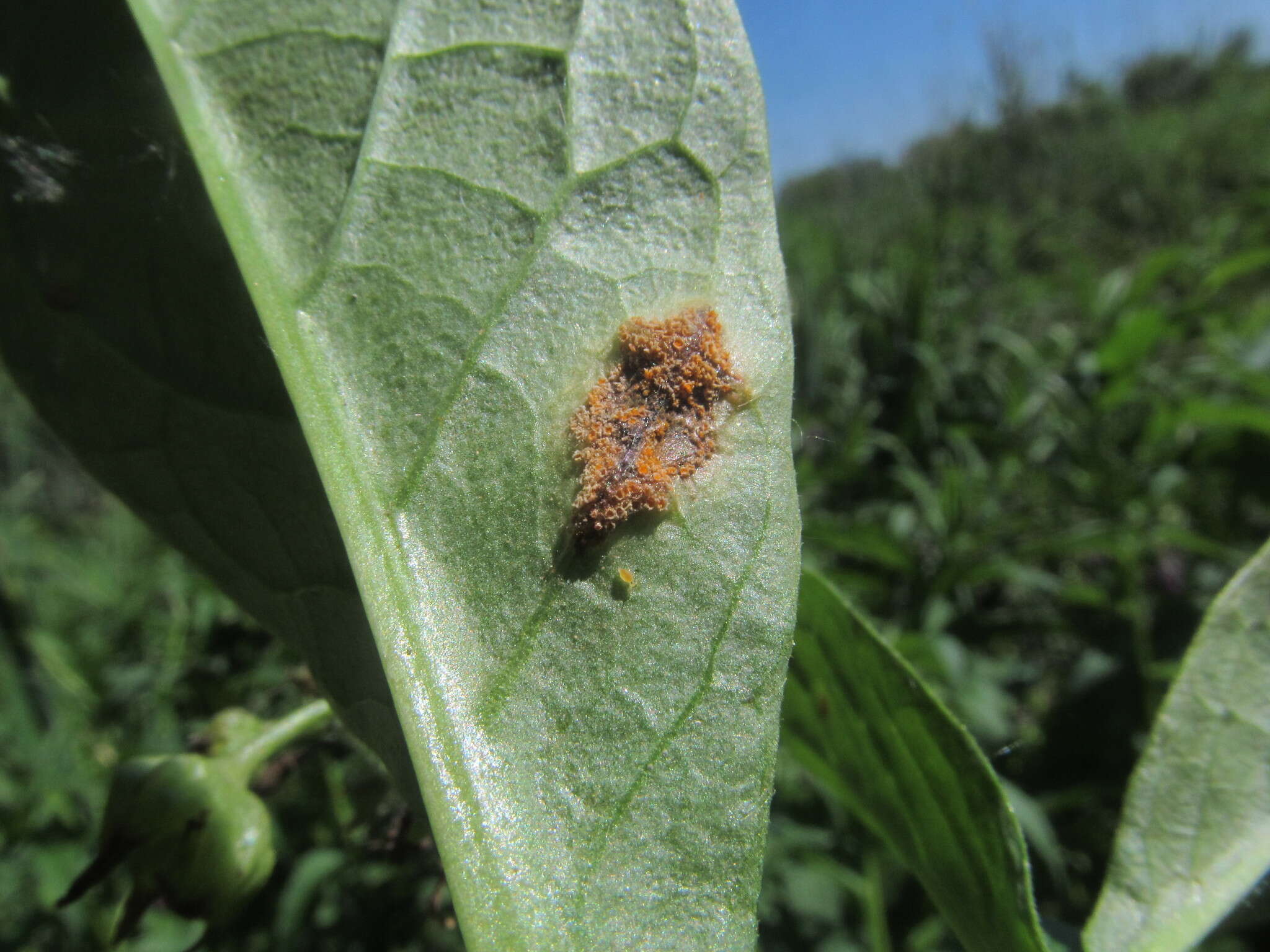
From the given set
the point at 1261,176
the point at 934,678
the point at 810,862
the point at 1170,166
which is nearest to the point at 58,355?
the point at 810,862

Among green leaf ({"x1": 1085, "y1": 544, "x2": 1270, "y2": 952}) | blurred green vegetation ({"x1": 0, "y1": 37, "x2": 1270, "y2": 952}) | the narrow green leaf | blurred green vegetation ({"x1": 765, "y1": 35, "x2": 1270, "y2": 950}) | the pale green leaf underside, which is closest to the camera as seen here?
the pale green leaf underside

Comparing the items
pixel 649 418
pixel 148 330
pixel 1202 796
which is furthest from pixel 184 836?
pixel 1202 796

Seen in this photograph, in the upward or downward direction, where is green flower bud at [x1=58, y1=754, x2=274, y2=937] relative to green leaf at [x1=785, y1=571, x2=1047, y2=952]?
downward

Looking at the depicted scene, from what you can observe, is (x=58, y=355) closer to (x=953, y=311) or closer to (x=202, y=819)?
(x=202, y=819)

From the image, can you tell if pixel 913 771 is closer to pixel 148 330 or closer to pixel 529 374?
pixel 529 374

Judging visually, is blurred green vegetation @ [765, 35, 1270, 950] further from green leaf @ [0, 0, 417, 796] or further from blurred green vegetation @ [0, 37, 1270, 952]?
green leaf @ [0, 0, 417, 796]

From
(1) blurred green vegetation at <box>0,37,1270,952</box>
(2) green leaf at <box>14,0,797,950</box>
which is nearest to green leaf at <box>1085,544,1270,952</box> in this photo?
(1) blurred green vegetation at <box>0,37,1270,952</box>

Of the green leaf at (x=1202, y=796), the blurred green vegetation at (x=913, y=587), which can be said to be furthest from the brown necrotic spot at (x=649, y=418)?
the green leaf at (x=1202, y=796)
